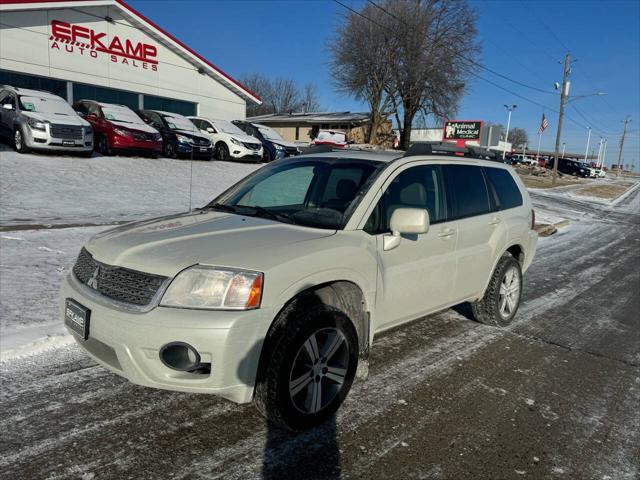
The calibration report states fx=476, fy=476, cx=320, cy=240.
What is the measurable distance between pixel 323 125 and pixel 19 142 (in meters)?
38.0

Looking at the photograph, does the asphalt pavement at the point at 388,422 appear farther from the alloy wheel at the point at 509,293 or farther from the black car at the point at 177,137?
the black car at the point at 177,137

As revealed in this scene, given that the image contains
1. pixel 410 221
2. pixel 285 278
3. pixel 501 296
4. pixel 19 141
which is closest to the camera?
pixel 285 278

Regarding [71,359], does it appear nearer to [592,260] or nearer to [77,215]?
[77,215]

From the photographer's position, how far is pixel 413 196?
3824 mm

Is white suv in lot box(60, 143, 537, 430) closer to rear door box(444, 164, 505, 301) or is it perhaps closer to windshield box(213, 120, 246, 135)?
rear door box(444, 164, 505, 301)

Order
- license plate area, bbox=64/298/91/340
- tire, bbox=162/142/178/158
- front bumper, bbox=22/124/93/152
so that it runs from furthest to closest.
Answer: tire, bbox=162/142/178/158 → front bumper, bbox=22/124/93/152 → license plate area, bbox=64/298/91/340

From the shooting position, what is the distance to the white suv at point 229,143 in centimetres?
1916

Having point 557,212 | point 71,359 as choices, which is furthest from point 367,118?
point 71,359

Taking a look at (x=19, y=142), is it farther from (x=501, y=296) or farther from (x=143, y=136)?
(x=501, y=296)

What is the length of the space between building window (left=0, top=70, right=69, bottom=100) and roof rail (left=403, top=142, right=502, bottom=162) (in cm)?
1927

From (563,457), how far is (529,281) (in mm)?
4838

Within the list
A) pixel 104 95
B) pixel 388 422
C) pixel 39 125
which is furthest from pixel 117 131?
pixel 388 422

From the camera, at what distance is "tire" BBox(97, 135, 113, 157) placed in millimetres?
15656

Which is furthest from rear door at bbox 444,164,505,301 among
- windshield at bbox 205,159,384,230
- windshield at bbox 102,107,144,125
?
windshield at bbox 102,107,144,125
